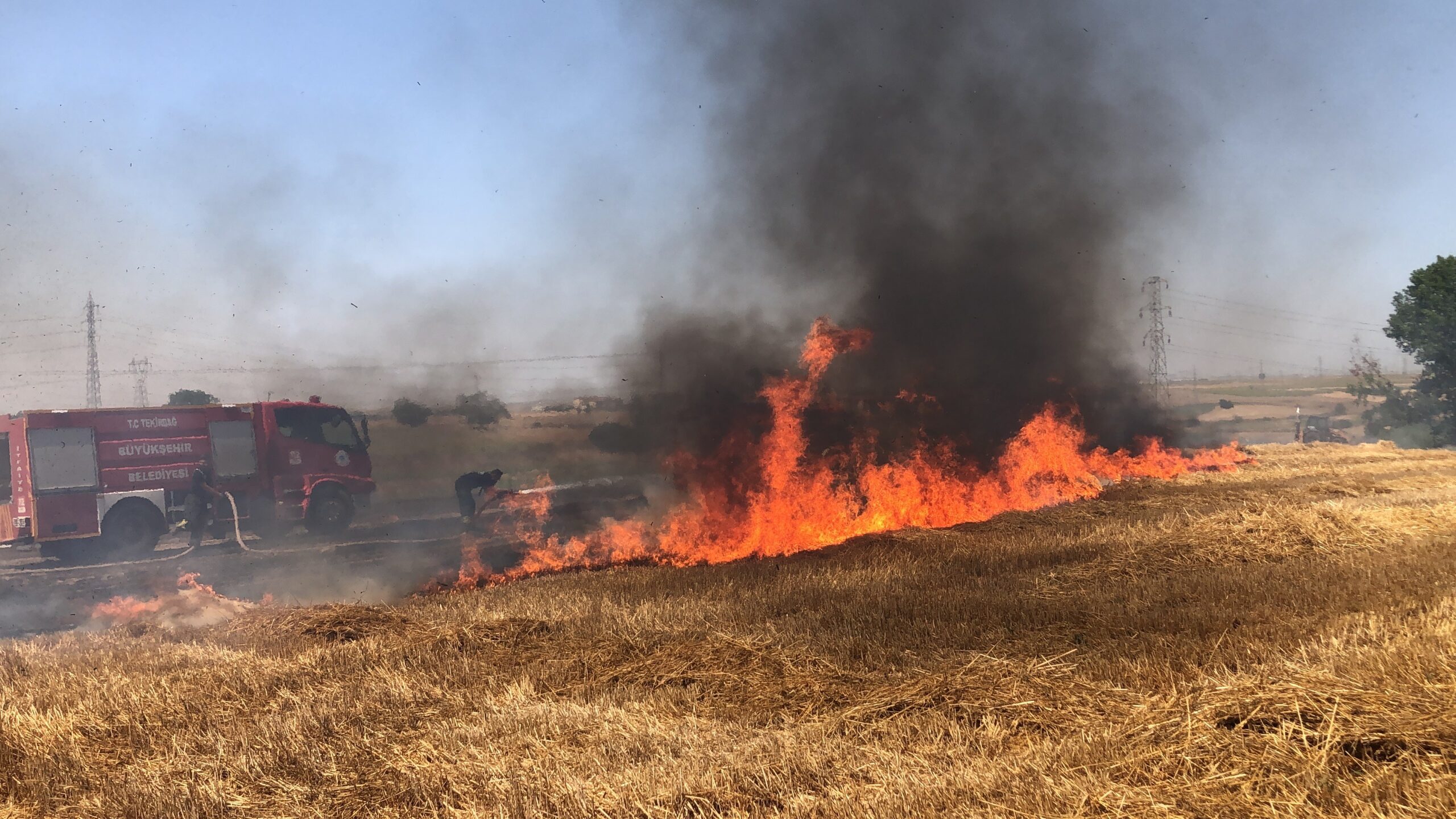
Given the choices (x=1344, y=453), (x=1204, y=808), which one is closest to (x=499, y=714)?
(x=1204, y=808)

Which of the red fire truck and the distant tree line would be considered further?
the distant tree line

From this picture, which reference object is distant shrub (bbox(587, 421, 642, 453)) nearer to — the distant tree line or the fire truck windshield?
the distant tree line

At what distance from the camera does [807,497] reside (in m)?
15.6

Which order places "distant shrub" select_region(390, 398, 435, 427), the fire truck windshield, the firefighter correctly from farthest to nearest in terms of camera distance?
"distant shrub" select_region(390, 398, 435, 427), the fire truck windshield, the firefighter

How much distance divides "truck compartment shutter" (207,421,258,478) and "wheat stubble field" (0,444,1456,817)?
11.4 metres

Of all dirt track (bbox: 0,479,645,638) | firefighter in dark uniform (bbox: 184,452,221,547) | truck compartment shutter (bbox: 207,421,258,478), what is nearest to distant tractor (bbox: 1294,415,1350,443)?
dirt track (bbox: 0,479,645,638)

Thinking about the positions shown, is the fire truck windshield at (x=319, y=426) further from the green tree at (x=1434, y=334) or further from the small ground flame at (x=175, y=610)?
the green tree at (x=1434, y=334)

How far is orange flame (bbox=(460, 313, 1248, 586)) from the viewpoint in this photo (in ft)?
47.4

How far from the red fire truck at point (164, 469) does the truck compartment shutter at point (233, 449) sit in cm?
2

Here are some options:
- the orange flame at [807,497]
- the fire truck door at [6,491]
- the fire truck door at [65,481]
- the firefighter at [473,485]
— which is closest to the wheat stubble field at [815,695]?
the orange flame at [807,497]

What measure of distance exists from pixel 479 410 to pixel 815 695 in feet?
72.4

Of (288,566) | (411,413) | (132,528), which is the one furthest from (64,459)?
(411,413)

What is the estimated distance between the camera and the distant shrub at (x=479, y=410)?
26891 millimetres

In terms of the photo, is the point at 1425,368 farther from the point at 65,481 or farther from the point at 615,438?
the point at 65,481
